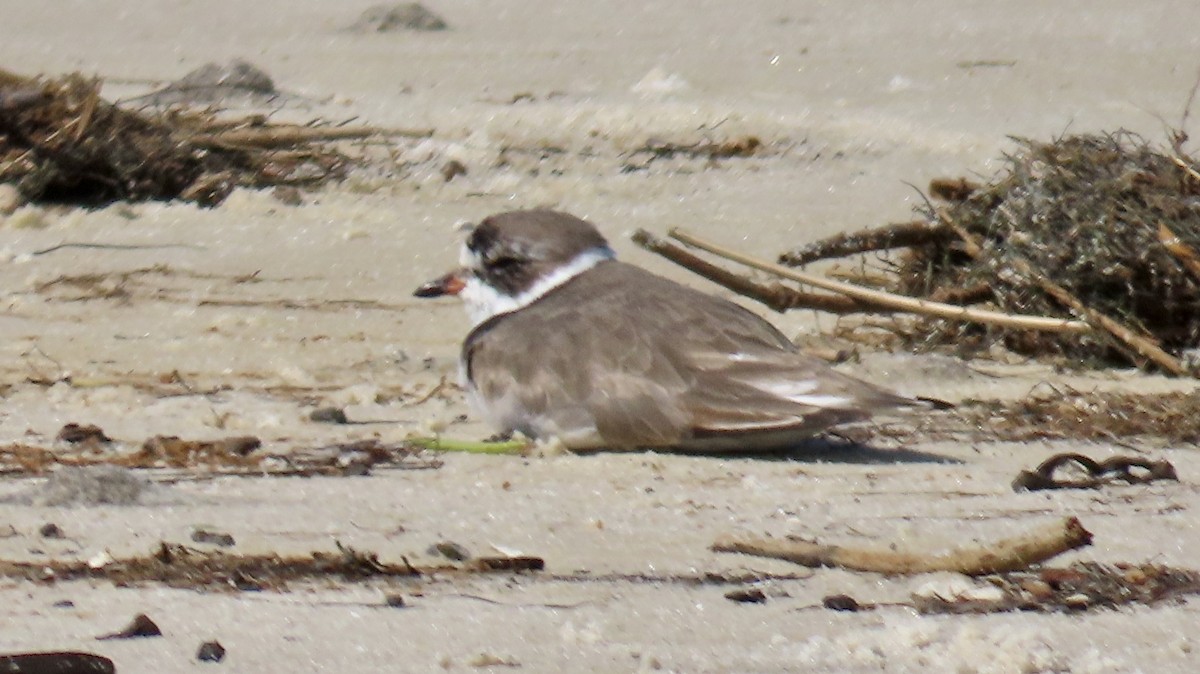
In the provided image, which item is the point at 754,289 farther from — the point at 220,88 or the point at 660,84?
the point at 220,88

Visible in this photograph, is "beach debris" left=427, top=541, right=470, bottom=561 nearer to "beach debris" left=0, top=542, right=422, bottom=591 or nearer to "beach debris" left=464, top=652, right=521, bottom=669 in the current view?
"beach debris" left=0, top=542, right=422, bottom=591

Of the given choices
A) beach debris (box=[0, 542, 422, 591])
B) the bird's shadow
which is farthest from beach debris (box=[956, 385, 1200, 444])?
beach debris (box=[0, 542, 422, 591])

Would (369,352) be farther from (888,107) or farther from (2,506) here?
(888,107)

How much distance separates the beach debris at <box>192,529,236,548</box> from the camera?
357 centimetres

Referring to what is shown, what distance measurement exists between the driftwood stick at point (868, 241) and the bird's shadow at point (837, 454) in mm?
1553

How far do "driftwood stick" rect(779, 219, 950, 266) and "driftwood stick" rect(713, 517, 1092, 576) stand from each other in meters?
2.88

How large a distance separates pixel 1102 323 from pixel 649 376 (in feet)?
5.82

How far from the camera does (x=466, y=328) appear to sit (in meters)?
6.49

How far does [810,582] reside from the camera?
343 cm

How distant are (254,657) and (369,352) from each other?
319 cm

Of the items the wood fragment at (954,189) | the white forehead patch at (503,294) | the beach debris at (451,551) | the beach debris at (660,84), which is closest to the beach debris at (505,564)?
the beach debris at (451,551)

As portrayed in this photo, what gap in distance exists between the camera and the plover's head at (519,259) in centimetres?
556

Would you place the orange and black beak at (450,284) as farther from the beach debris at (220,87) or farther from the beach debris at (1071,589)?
the beach debris at (220,87)

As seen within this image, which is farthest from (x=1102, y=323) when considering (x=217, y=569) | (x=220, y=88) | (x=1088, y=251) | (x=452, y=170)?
(x=220, y=88)
